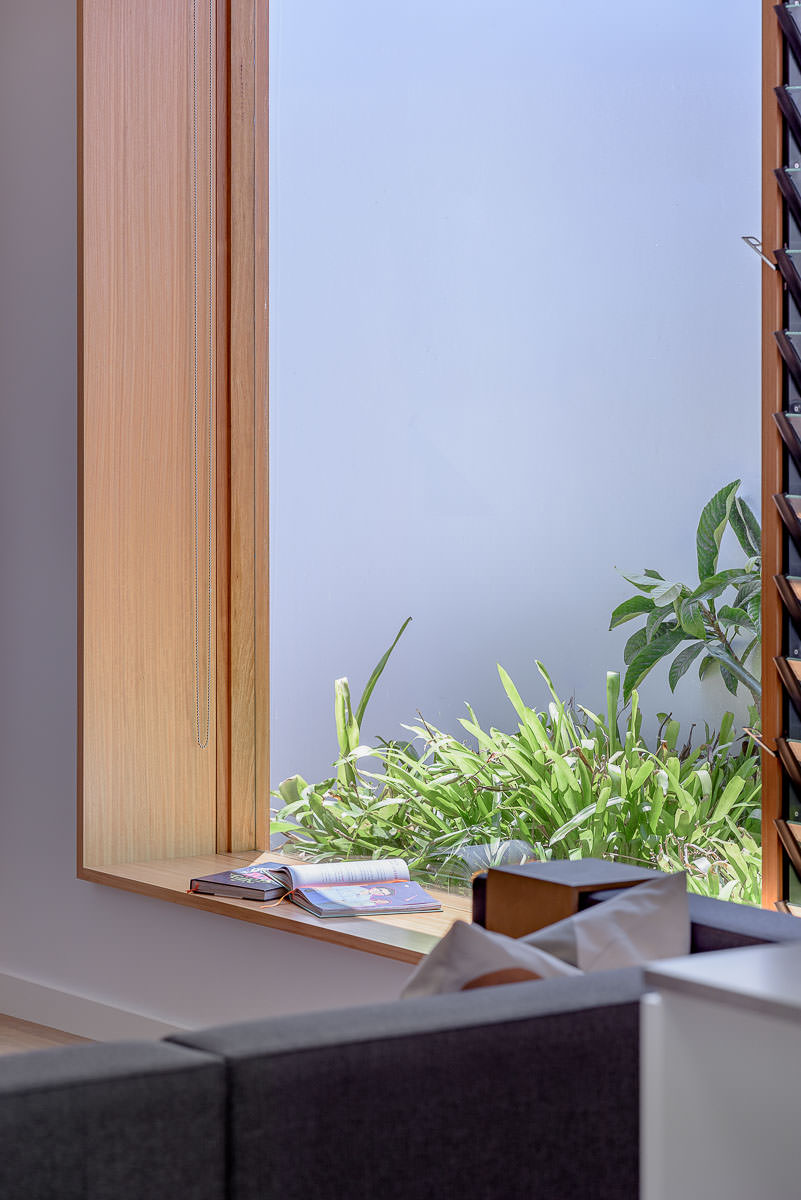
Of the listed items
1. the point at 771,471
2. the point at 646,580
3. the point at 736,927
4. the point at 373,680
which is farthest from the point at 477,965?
the point at 373,680

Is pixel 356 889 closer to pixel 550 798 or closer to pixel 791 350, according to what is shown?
pixel 550 798

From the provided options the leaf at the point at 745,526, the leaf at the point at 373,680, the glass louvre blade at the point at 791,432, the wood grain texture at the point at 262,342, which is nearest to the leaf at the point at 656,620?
the leaf at the point at 745,526

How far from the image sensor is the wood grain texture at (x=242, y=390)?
402cm

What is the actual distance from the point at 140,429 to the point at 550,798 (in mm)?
1613

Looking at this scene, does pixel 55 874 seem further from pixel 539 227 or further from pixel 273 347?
pixel 539 227

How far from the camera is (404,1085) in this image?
3.99ft

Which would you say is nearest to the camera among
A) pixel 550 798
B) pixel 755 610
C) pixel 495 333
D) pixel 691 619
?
pixel 755 610

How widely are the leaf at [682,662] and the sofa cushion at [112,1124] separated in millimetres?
1856

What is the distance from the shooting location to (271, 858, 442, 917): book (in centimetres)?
326

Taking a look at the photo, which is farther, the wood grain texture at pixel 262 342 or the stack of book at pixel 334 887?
the wood grain texture at pixel 262 342

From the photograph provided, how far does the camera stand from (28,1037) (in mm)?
3914

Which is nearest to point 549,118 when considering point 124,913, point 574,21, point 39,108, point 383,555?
point 574,21

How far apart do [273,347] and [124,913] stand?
5.25 feet

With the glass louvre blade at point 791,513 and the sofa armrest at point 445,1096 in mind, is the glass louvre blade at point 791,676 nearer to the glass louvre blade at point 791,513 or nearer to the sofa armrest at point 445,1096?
the glass louvre blade at point 791,513
